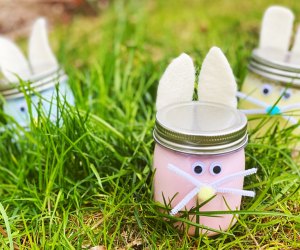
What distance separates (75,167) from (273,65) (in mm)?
766

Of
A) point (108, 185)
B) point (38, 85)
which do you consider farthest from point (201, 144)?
point (38, 85)

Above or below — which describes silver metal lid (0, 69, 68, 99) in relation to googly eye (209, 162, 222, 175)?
above

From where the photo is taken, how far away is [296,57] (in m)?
1.92

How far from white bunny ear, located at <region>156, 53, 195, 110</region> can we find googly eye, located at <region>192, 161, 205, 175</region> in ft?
0.82

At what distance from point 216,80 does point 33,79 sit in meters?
0.75

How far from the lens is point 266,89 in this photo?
1.84m

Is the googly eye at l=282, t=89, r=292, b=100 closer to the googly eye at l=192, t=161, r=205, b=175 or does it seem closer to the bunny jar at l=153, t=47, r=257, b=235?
the bunny jar at l=153, t=47, r=257, b=235

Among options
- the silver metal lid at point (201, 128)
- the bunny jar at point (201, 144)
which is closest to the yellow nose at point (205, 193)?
the bunny jar at point (201, 144)

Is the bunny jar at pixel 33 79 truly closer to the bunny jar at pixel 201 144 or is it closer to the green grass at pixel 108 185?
the green grass at pixel 108 185

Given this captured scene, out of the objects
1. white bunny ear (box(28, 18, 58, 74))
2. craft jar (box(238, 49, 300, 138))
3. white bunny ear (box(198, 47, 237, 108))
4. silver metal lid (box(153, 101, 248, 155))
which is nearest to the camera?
silver metal lid (box(153, 101, 248, 155))

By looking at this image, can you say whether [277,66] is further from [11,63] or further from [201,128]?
[11,63]

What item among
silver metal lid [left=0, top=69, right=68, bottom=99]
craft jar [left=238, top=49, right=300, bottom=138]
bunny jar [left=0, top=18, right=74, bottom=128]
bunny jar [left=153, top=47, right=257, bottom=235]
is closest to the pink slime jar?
bunny jar [left=153, top=47, right=257, bottom=235]

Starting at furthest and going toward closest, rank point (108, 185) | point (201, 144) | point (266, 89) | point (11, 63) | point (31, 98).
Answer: point (11, 63) < point (31, 98) < point (266, 89) < point (108, 185) < point (201, 144)

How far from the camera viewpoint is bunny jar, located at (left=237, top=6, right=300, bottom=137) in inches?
70.4
